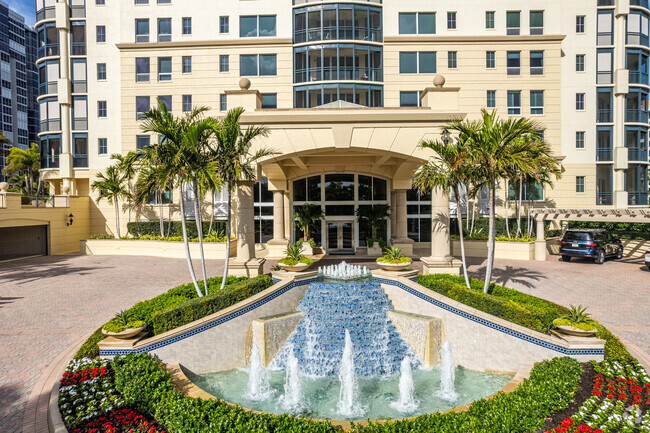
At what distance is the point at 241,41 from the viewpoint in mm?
25469

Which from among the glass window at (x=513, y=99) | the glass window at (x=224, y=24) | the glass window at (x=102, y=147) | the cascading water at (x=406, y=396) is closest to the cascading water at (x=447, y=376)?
the cascading water at (x=406, y=396)

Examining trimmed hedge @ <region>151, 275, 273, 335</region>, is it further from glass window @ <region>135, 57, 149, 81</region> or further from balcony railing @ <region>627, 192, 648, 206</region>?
balcony railing @ <region>627, 192, 648, 206</region>

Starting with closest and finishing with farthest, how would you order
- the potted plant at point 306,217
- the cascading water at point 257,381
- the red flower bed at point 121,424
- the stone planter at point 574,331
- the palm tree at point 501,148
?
the red flower bed at point 121,424 → the stone planter at point 574,331 → the cascading water at point 257,381 → the palm tree at point 501,148 → the potted plant at point 306,217

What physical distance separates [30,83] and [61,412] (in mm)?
96035

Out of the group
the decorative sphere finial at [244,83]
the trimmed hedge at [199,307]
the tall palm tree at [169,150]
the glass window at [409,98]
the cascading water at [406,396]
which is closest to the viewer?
the cascading water at [406,396]

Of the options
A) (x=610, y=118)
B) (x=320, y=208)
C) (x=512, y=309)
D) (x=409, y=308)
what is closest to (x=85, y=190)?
(x=320, y=208)

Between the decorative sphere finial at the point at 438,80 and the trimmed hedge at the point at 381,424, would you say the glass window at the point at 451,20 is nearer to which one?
the decorative sphere finial at the point at 438,80

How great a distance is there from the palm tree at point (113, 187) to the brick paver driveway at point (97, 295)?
5.36 meters

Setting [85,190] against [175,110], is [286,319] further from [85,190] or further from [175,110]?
[85,190]

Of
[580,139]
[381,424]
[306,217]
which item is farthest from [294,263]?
[580,139]

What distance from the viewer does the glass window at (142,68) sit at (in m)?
25.9

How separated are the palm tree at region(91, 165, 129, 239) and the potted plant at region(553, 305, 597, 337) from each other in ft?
82.9

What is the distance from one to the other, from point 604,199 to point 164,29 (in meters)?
35.9

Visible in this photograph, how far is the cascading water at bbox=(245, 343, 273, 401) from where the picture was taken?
7590mm
